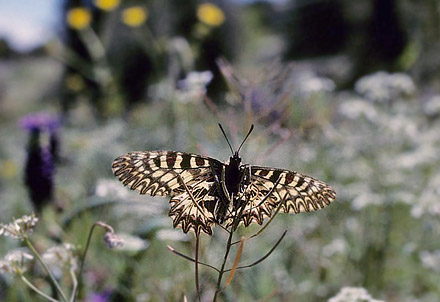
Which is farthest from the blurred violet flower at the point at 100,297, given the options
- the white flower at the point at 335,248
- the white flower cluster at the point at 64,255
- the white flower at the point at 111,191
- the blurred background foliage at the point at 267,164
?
the white flower at the point at 335,248

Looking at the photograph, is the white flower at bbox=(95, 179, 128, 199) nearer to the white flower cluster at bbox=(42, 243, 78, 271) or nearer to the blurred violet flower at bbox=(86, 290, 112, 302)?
the blurred violet flower at bbox=(86, 290, 112, 302)

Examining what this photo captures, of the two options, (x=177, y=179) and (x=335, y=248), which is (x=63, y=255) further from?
(x=335, y=248)

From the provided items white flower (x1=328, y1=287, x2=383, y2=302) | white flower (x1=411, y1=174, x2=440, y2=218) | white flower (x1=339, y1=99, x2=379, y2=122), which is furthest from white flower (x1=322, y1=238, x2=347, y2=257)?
white flower (x1=328, y1=287, x2=383, y2=302)

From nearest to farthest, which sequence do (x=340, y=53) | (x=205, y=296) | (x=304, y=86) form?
(x=205, y=296), (x=304, y=86), (x=340, y=53)

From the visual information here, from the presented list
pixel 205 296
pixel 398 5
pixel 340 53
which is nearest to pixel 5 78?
pixel 340 53

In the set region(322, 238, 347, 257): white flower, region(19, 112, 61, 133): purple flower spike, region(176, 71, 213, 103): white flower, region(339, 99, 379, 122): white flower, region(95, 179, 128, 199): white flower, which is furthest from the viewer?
region(339, 99, 379, 122): white flower

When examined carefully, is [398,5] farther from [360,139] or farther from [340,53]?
[360,139]

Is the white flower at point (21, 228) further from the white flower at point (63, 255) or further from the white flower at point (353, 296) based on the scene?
the white flower at point (353, 296)
